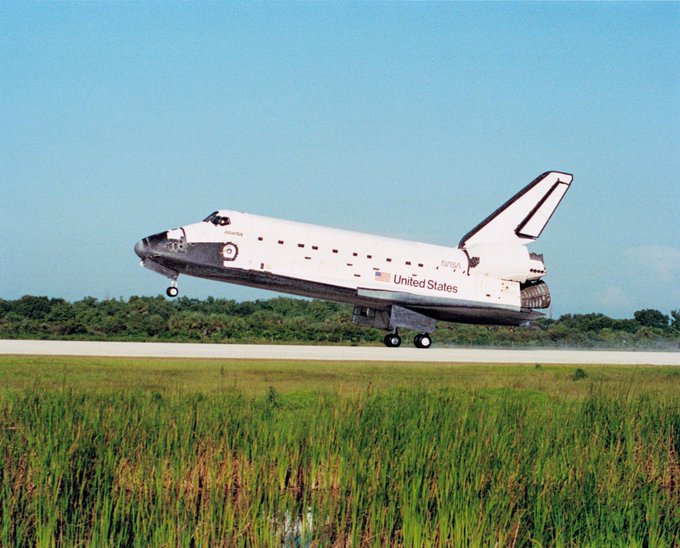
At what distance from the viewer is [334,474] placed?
8.38 meters

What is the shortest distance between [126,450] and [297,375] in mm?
9173

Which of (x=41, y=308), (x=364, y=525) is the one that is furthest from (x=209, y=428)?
(x=41, y=308)

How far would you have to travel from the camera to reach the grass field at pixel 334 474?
692 centimetres

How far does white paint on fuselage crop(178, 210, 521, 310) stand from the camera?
76.5ft

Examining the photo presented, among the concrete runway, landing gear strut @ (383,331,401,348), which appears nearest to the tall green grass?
the concrete runway

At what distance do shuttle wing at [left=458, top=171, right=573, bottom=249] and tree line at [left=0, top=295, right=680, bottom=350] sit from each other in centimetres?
308

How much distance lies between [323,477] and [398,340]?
18.1 metres

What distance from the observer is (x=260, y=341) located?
2983 cm

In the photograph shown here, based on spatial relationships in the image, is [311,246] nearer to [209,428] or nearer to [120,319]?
[120,319]

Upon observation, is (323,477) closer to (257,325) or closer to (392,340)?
(392,340)

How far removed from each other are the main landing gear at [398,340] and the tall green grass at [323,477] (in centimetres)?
1604

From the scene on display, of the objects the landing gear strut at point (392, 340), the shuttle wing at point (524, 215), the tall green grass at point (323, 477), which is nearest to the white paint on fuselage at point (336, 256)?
the landing gear strut at point (392, 340)

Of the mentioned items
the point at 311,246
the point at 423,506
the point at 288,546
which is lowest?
the point at 288,546

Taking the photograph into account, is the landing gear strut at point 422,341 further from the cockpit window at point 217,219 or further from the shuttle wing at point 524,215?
the cockpit window at point 217,219
